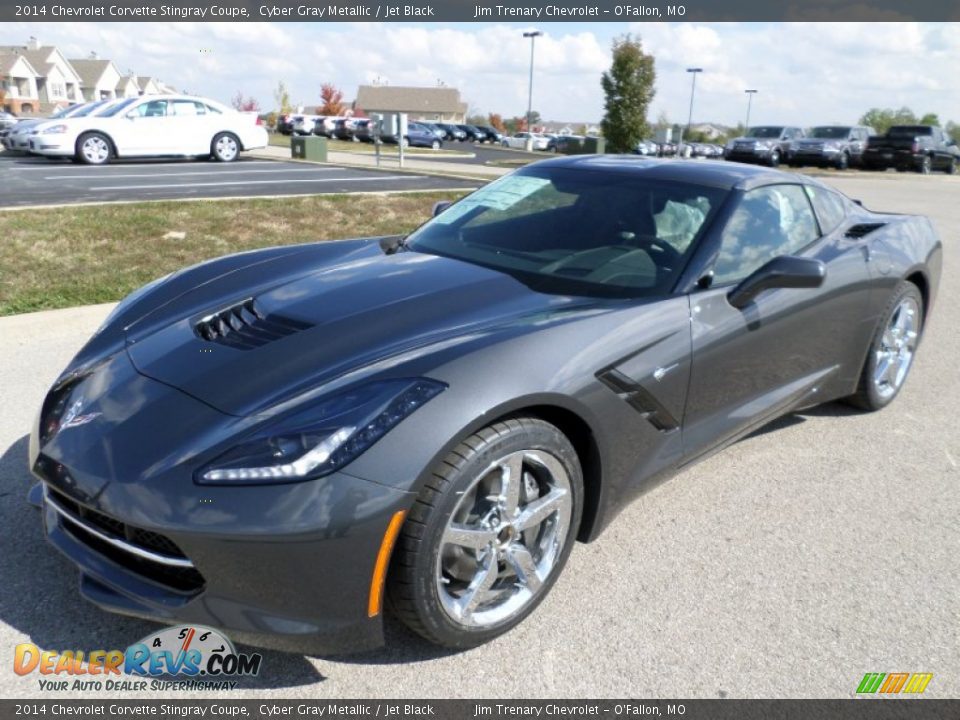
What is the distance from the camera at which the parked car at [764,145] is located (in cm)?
2934

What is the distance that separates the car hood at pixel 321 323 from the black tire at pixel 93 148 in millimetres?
14795

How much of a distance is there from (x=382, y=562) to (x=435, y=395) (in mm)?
478

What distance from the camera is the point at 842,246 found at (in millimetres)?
3939

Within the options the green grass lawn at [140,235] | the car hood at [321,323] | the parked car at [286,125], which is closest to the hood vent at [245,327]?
the car hood at [321,323]

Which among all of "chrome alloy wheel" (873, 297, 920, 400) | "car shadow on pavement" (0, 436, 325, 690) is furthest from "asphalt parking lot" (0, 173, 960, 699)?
"chrome alloy wheel" (873, 297, 920, 400)

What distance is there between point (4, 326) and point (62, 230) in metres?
3.00

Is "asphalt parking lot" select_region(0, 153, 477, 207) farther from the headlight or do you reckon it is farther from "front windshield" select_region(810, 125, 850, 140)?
"front windshield" select_region(810, 125, 850, 140)

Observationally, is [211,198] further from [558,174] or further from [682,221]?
[682,221]

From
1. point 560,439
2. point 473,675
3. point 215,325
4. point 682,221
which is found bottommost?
point 473,675

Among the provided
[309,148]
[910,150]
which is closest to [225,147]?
[309,148]

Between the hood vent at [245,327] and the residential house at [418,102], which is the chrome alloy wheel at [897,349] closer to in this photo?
the hood vent at [245,327]

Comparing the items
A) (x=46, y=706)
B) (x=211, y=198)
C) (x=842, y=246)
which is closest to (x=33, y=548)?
(x=46, y=706)

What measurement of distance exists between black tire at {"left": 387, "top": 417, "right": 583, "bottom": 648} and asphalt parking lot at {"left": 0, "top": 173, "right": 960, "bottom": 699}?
147 mm

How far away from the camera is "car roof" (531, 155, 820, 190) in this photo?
3.51 m
